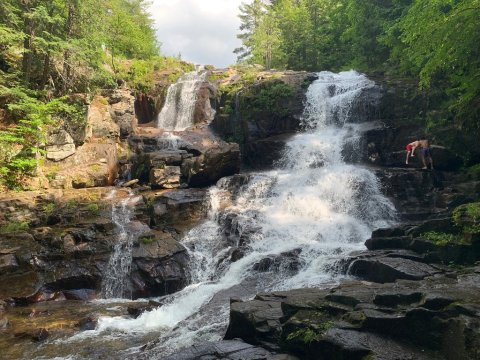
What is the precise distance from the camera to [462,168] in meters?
17.0

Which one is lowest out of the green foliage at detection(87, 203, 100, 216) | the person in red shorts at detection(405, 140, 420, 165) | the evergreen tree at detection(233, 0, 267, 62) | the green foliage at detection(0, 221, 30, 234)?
the green foliage at detection(0, 221, 30, 234)

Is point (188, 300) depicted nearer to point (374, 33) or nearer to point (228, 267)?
point (228, 267)

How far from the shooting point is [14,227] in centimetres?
1411

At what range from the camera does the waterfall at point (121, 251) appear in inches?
500

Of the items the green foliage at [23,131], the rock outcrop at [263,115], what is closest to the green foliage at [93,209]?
the green foliage at [23,131]

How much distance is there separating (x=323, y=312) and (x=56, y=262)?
1014 centimetres

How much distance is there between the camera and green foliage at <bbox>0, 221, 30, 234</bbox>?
13922mm

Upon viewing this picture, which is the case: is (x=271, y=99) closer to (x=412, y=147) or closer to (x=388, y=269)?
(x=412, y=147)

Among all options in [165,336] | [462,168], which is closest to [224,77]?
[462,168]

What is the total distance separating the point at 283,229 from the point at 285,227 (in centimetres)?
18

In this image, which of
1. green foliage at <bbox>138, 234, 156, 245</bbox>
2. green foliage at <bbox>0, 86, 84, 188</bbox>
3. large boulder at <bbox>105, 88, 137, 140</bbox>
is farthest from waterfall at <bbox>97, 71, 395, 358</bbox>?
large boulder at <bbox>105, 88, 137, 140</bbox>

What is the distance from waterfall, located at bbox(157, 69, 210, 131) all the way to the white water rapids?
30.1 ft

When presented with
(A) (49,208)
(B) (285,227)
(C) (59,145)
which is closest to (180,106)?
(C) (59,145)

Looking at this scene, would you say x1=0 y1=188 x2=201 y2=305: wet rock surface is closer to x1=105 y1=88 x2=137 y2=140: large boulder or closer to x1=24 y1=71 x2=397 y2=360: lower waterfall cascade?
x1=24 y1=71 x2=397 y2=360: lower waterfall cascade
